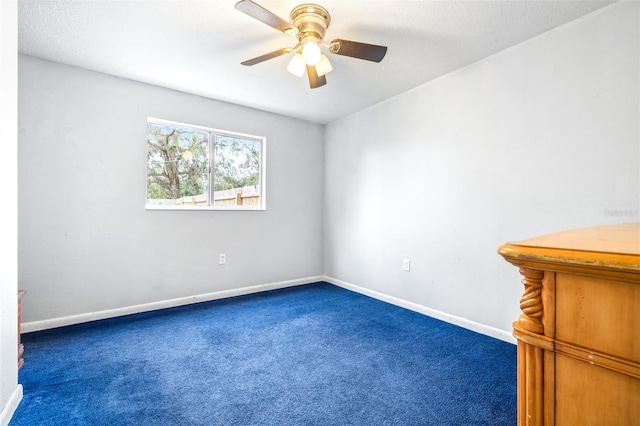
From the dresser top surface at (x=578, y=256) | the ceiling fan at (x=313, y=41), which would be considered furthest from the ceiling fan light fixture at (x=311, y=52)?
the dresser top surface at (x=578, y=256)

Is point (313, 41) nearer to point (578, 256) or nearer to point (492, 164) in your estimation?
point (492, 164)

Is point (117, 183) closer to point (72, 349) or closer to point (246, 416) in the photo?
point (72, 349)

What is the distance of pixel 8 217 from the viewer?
1480mm

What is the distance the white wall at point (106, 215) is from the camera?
2.57 m

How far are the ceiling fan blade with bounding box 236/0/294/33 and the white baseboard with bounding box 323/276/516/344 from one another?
A: 2.65m

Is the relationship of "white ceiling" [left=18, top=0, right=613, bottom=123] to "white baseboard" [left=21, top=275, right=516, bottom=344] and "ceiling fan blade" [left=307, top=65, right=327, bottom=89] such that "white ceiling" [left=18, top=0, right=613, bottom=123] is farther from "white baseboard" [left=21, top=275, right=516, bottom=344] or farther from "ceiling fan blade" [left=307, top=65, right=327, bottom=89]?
"white baseboard" [left=21, top=275, right=516, bottom=344]

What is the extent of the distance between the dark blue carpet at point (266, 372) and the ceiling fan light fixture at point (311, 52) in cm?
200

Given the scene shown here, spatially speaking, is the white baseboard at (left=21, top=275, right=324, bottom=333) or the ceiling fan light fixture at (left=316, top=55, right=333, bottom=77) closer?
the ceiling fan light fixture at (left=316, top=55, right=333, bottom=77)

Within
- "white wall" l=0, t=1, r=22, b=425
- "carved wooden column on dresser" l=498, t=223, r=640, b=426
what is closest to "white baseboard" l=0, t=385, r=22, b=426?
"white wall" l=0, t=1, r=22, b=425

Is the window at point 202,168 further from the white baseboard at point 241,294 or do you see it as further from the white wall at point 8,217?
the white wall at point 8,217

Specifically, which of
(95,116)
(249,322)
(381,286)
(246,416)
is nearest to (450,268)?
(381,286)

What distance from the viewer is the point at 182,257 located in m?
3.27

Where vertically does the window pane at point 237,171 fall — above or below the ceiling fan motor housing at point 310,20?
below

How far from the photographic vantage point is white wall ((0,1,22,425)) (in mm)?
1411
